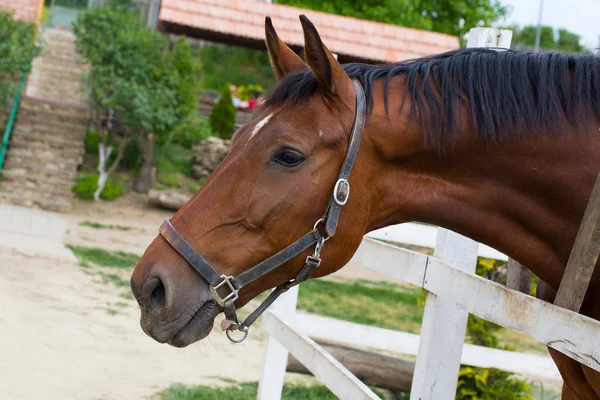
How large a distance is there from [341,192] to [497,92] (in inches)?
23.3

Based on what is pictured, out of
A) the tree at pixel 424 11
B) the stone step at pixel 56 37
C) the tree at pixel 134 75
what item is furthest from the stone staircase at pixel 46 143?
the tree at pixel 424 11

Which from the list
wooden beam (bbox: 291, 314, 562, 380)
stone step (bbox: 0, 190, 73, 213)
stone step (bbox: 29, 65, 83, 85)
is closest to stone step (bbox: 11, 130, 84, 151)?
stone step (bbox: 0, 190, 73, 213)

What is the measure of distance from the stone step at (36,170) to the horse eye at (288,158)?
507 inches

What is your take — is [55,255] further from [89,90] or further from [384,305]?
[89,90]

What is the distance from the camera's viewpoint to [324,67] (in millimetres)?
2062

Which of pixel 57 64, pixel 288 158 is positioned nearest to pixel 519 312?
pixel 288 158

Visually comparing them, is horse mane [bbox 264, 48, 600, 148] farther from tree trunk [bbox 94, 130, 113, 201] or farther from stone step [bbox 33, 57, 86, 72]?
stone step [bbox 33, 57, 86, 72]

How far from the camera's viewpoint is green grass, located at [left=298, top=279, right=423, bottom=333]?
7977 millimetres

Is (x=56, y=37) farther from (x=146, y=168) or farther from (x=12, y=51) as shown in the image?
(x=146, y=168)

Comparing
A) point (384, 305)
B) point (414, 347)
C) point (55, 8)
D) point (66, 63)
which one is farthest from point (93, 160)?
point (414, 347)

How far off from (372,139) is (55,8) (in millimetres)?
24504

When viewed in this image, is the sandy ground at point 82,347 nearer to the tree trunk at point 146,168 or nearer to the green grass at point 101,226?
the green grass at point 101,226

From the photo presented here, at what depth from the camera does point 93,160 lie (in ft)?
50.9

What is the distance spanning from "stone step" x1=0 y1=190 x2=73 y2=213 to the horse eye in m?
11.8
